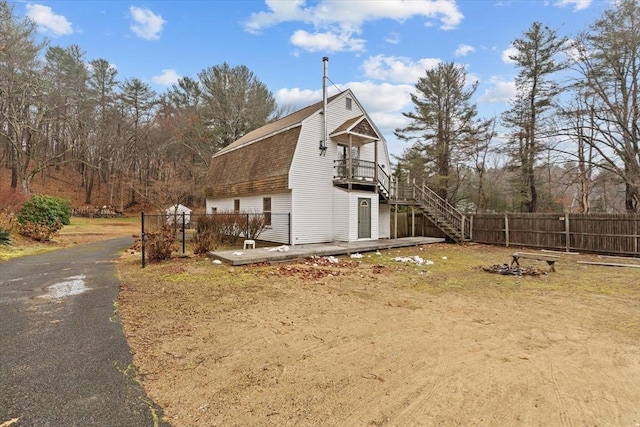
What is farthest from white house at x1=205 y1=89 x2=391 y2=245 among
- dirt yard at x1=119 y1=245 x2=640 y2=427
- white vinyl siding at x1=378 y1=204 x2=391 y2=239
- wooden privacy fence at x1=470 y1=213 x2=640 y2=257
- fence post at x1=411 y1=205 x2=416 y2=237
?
dirt yard at x1=119 y1=245 x2=640 y2=427

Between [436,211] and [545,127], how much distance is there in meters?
8.69

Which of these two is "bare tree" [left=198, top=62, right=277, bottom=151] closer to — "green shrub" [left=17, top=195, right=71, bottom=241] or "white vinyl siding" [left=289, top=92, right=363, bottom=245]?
"green shrub" [left=17, top=195, right=71, bottom=241]

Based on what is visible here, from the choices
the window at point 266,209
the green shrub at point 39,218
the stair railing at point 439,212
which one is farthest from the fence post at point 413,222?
the green shrub at point 39,218

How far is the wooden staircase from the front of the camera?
17266 millimetres

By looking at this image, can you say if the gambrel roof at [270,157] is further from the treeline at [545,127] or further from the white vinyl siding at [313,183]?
the treeline at [545,127]

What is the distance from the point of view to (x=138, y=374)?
10.5ft

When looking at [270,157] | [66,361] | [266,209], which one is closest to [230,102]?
[270,157]

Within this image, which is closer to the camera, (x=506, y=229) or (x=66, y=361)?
(x=66, y=361)

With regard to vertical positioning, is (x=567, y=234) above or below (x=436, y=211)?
below

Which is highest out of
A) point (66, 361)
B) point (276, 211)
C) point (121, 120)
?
point (121, 120)

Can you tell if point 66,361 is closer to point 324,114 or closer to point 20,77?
point 324,114

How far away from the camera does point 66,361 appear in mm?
3453

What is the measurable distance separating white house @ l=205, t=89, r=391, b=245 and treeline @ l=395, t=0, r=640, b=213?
35.4 feet

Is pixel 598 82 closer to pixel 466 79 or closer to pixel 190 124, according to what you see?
pixel 466 79
